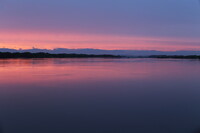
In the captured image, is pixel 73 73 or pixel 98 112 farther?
pixel 73 73

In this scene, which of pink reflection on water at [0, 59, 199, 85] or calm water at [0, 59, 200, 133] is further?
pink reflection on water at [0, 59, 199, 85]

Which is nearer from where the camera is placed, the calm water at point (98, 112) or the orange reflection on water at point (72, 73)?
the calm water at point (98, 112)

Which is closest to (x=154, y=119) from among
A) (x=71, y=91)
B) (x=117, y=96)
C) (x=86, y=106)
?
(x=86, y=106)

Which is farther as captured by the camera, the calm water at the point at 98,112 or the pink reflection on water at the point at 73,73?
the pink reflection on water at the point at 73,73

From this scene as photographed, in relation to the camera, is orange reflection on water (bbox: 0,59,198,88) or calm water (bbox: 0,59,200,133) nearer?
calm water (bbox: 0,59,200,133)

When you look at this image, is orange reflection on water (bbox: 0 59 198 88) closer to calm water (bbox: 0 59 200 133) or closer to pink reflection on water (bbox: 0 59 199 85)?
pink reflection on water (bbox: 0 59 199 85)

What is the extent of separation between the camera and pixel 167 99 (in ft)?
19.8

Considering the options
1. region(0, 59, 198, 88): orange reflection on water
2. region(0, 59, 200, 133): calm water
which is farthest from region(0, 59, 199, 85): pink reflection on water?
region(0, 59, 200, 133): calm water

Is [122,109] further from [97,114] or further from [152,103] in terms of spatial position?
[152,103]

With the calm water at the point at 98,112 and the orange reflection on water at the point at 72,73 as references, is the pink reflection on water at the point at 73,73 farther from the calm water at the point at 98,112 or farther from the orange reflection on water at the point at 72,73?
the calm water at the point at 98,112

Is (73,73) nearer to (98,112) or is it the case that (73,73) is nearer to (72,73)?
(72,73)

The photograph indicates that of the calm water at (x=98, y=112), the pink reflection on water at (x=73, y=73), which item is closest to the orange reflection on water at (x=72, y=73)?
the pink reflection on water at (x=73, y=73)

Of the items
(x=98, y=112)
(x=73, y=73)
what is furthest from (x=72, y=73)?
(x=98, y=112)

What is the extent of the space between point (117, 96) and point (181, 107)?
1785 millimetres
